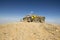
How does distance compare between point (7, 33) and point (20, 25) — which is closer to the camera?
point (7, 33)

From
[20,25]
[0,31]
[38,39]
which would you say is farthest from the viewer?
[20,25]

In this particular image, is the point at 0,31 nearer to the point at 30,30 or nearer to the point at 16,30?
the point at 16,30

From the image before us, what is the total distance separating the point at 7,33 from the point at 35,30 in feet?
12.1

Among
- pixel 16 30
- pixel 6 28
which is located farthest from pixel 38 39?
pixel 6 28

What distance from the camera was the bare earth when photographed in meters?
13.3

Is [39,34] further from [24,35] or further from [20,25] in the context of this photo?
[20,25]

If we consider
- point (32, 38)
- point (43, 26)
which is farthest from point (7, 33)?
point (43, 26)

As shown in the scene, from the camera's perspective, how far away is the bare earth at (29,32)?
1332 cm

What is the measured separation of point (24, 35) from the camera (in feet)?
45.1

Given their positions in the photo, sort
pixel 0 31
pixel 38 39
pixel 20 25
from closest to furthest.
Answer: pixel 38 39 → pixel 0 31 → pixel 20 25

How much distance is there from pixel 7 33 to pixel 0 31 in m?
1.11

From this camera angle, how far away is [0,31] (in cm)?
1415

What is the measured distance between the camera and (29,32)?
568 inches

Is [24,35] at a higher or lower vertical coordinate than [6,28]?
lower
